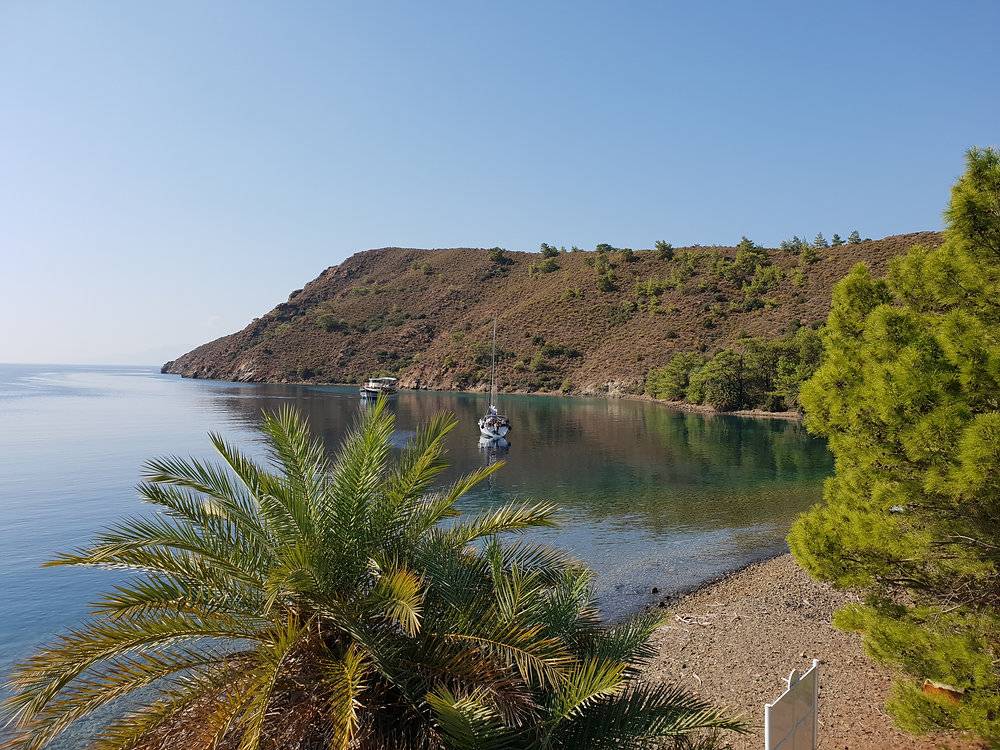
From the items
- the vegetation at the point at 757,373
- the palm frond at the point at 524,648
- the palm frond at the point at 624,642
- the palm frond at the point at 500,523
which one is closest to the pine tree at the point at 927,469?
the palm frond at the point at 624,642

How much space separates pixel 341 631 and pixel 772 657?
8.70 m

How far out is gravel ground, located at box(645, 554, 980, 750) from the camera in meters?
8.35

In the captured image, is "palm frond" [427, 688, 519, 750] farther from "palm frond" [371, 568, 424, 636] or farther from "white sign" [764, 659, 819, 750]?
"white sign" [764, 659, 819, 750]

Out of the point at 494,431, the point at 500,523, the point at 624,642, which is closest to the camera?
the point at 624,642

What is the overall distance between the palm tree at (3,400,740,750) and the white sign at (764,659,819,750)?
0.31m

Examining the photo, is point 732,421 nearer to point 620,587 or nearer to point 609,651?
point 620,587

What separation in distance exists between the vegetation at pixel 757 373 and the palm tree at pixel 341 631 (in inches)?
2271

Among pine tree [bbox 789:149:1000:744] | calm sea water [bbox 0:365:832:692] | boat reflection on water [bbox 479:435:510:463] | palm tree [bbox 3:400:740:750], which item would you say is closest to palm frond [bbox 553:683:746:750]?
palm tree [bbox 3:400:740:750]

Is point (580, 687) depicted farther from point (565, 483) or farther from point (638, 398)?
point (638, 398)

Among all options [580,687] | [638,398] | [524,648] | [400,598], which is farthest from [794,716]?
[638,398]

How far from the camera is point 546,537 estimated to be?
2078 centimetres

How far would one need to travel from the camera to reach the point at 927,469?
674cm

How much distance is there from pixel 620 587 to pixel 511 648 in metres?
12.2

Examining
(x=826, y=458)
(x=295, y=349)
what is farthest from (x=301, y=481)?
(x=295, y=349)
